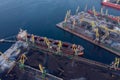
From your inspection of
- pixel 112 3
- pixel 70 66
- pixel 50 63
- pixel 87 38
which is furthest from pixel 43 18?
pixel 112 3

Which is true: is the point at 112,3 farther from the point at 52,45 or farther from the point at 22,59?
the point at 22,59

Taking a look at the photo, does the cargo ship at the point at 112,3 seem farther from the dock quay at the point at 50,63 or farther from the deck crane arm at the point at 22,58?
the deck crane arm at the point at 22,58

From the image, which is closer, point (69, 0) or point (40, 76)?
point (40, 76)

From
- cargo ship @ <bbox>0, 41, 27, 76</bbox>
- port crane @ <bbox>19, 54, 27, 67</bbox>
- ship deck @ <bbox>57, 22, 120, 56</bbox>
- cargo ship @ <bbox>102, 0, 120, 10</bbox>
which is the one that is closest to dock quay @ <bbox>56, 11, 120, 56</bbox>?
ship deck @ <bbox>57, 22, 120, 56</bbox>

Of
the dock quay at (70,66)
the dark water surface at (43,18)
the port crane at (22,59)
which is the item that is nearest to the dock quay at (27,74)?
the port crane at (22,59)

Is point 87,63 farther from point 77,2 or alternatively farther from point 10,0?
point 10,0

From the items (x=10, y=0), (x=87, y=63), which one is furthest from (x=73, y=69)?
(x=10, y=0)

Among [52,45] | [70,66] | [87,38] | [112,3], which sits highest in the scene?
[112,3]
